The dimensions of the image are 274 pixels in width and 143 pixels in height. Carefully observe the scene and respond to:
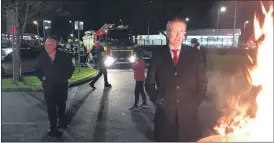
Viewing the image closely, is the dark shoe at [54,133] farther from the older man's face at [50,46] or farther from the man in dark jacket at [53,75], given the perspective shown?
the older man's face at [50,46]

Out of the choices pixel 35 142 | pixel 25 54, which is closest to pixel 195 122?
pixel 35 142

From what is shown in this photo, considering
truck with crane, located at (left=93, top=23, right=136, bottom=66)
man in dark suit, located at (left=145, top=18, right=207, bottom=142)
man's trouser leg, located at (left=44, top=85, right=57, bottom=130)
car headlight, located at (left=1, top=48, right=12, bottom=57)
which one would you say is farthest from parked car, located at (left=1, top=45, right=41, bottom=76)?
man in dark suit, located at (left=145, top=18, right=207, bottom=142)

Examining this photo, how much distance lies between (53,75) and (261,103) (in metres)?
4.20

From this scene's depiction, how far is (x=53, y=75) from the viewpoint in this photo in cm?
653

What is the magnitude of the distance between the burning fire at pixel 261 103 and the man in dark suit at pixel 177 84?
1.70 ft

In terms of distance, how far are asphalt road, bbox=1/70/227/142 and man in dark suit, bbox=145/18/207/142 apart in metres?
2.82

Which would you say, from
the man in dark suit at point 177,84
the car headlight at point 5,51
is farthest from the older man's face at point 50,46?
the car headlight at point 5,51

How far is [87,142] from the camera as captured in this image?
6.17m

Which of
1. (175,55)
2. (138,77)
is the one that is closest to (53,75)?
(138,77)

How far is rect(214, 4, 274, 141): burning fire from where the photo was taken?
3.54 m

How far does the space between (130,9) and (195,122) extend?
1727 inches

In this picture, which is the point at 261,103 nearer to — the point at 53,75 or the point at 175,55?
the point at 175,55

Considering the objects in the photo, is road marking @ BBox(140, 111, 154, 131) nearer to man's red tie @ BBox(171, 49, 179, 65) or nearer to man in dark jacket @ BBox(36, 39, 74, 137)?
man in dark jacket @ BBox(36, 39, 74, 137)

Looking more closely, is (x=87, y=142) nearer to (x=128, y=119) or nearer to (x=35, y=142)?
(x=35, y=142)
